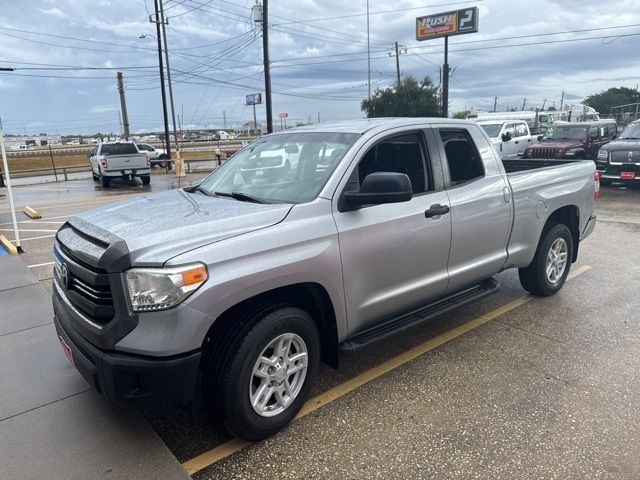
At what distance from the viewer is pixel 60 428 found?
3033 millimetres

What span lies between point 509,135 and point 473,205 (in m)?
15.9

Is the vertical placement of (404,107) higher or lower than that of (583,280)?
higher

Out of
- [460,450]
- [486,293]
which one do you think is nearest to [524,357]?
[486,293]

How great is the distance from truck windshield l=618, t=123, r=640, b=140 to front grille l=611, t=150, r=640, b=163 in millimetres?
876

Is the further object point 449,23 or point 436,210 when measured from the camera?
point 449,23

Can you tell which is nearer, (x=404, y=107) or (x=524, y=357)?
(x=524, y=357)

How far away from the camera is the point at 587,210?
5426 mm

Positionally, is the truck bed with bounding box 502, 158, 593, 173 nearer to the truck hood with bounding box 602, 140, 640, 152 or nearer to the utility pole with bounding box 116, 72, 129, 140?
the truck hood with bounding box 602, 140, 640, 152

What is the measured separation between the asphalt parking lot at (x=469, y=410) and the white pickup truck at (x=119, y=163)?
16.6 metres

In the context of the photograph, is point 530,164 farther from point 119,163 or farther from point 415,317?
point 119,163

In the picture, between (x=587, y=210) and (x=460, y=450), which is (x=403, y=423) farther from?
(x=587, y=210)

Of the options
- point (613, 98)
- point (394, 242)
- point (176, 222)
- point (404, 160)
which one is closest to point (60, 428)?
point (176, 222)

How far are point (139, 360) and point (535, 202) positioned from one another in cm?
385

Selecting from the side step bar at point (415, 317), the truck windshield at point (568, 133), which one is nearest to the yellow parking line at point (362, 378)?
the side step bar at point (415, 317)
